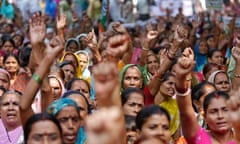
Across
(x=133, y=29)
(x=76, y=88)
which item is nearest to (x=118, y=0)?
(x=133, y=29)

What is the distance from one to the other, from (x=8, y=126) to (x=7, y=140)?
0.26m

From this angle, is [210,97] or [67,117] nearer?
[67,117]

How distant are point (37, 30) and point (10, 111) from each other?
722 mm

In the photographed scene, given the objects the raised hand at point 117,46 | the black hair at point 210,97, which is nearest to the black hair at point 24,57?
the black hair at point 210,97

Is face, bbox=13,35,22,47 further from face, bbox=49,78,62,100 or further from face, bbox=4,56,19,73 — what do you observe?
face, bbox=49,78,62,100

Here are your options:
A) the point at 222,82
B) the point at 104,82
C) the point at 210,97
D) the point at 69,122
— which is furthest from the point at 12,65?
the point at 104,82

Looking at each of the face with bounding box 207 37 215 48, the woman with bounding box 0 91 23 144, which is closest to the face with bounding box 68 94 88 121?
the woman with bounding box 0 91 23 144

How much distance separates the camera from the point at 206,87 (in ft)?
21.4

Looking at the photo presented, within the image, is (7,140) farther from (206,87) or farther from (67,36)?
(67,36)

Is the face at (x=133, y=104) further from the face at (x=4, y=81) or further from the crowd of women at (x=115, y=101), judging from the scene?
the face at (x=4, y=81)

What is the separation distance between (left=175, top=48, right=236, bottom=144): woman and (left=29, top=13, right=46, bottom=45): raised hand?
3.51 ft

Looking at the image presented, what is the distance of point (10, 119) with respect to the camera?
19.3 feet

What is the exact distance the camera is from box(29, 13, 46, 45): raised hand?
18.0ft

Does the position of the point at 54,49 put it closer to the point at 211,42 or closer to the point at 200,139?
the point at 200,139
